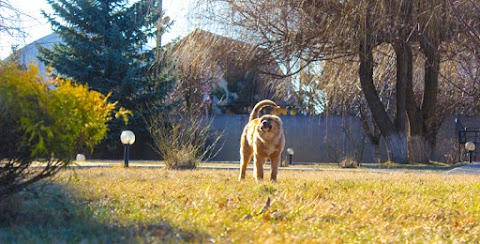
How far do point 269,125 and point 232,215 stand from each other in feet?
11.1

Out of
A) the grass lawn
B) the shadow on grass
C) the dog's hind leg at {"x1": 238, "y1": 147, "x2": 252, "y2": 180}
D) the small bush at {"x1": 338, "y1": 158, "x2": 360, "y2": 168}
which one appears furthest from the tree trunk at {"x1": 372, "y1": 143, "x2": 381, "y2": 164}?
the shadow on grass

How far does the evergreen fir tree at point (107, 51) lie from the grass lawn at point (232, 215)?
563 inches

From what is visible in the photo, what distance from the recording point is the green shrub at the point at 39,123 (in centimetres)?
441

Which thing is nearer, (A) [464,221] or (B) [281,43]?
(A) [464,221]

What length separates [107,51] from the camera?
69.1ft

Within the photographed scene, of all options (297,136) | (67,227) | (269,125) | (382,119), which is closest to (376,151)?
(297,136)

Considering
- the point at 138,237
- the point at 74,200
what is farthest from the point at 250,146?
the point at 138,237

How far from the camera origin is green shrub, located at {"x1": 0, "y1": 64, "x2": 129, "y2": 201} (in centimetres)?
441

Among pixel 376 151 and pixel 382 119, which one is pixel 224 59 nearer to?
pixel 382 119

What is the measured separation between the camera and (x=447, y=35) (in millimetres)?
13617

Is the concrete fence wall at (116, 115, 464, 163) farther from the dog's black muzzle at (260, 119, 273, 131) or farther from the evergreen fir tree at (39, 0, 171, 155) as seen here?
the dog's black muzzle at (260, 119, 273, 131)

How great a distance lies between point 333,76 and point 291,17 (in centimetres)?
329

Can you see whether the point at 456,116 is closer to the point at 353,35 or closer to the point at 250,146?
the point at 353,35

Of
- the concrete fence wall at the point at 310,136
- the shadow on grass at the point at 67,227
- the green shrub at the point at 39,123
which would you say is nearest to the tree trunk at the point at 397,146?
the concrete fence wall at the point at 310,136
